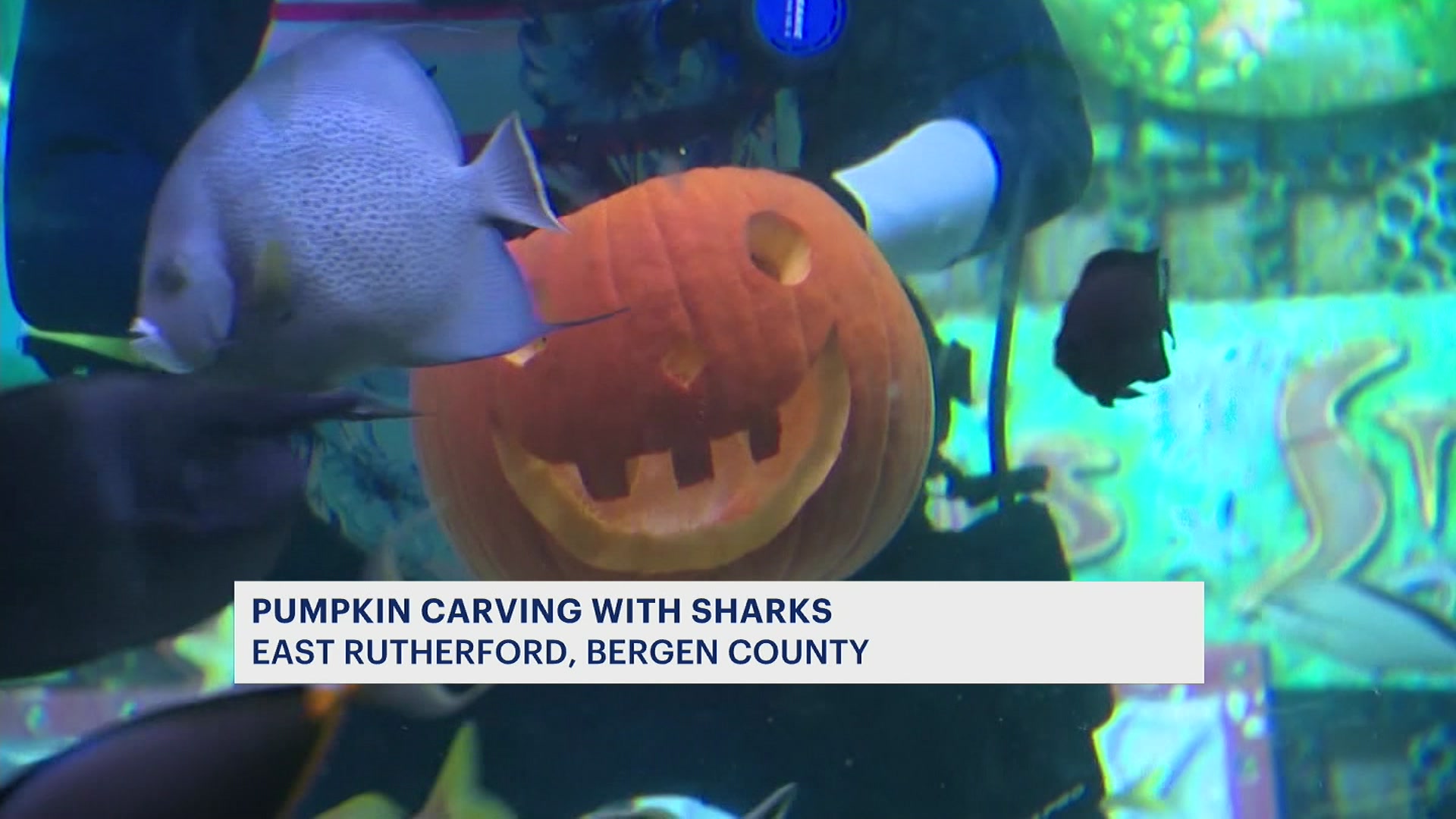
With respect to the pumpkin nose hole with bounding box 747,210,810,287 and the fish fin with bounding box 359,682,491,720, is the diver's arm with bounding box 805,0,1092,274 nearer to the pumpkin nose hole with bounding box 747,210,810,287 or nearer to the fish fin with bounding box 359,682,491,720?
the pumpkin nose hole with bounding box 747,210,810,287

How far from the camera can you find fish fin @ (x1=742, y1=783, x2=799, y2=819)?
82cm

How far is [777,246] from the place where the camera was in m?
0.77

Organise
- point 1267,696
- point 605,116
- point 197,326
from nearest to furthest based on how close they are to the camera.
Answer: point 197,326
point 605,116
point 1267,696

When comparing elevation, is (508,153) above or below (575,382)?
above

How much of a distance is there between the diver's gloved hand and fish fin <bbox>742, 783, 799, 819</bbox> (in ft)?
1.48

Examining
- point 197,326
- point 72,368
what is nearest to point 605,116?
point 197,326

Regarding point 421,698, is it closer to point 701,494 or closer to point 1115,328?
point 701,494

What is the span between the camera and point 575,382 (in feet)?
2.38

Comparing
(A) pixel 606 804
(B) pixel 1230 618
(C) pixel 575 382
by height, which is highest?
(C) pixel 575 382

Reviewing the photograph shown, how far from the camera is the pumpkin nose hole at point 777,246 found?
2.50 feet

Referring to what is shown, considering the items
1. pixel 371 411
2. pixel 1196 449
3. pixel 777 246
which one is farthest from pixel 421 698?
pixel 1196 449

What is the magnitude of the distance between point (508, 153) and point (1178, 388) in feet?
1.97

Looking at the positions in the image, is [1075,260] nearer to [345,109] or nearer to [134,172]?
[345,109]

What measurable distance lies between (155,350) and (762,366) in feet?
1.43
